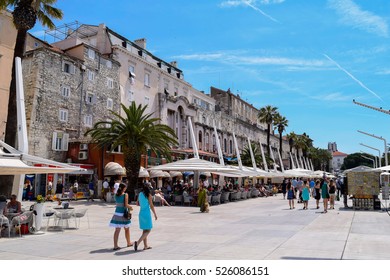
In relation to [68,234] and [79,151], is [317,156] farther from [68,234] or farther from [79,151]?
[68,234]

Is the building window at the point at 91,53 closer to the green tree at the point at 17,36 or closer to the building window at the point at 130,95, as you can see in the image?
the building window at the point at 130,95

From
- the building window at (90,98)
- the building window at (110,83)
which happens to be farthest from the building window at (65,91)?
the building window at (110,83)

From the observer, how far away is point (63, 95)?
32.4m

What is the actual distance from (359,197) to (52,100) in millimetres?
25298

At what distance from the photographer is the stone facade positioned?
1180 inches

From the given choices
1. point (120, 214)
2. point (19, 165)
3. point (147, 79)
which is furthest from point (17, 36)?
point (147, 79)

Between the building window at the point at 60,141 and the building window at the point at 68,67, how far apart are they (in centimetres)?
580

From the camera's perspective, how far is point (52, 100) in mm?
31297

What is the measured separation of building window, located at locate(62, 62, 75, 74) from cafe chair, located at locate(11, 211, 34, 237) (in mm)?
23939

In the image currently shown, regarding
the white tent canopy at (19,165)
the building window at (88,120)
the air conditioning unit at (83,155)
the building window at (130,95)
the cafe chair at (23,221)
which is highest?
the building window at (130,95)

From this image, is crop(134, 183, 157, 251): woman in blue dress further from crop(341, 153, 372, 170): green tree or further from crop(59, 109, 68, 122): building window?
crop(341, 153, 372, 170): green tree

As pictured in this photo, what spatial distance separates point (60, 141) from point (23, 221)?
73.8 ft

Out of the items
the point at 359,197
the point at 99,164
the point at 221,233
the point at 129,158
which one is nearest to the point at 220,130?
the point at 99,164

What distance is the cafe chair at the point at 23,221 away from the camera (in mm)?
10633
